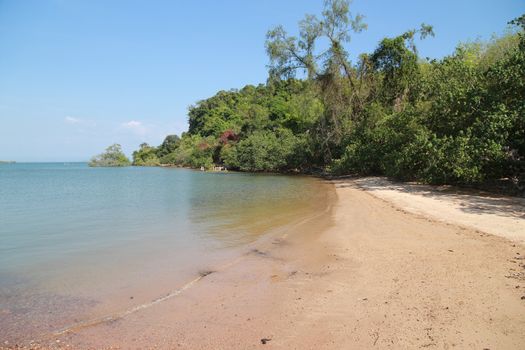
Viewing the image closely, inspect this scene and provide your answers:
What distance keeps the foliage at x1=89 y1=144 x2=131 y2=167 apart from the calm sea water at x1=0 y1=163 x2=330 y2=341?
257ft

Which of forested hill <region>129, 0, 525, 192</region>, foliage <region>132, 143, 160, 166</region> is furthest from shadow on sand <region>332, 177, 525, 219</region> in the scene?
foliage <region>132, 143, 160, 166</region>

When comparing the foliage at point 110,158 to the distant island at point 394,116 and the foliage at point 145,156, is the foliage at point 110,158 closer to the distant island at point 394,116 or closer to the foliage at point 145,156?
the foliage at point 145,156

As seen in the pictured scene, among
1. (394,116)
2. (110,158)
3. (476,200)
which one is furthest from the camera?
(110,158)

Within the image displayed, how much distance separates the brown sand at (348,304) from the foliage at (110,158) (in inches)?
3604

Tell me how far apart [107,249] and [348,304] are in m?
6.42

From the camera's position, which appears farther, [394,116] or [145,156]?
[145,156]

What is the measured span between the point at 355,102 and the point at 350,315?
29169mm

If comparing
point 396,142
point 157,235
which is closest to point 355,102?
point 396,142

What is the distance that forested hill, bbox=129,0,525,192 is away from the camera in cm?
1540

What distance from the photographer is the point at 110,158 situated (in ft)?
303


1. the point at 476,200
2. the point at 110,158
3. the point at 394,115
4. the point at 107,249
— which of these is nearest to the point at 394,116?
the point at 394,115

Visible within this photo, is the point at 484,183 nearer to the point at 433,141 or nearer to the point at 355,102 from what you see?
the point at 433,141

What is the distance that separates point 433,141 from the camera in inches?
695

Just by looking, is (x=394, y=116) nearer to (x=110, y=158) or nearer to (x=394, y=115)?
(x=394, y=115)
